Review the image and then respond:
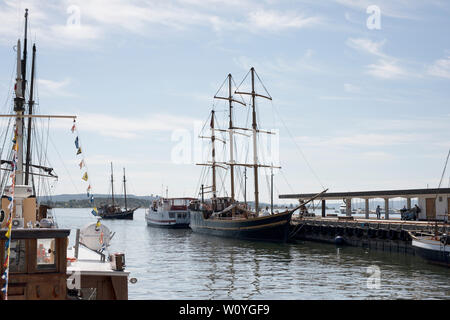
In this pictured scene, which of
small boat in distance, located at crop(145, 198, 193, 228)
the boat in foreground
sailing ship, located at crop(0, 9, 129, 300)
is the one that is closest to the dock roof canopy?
the boat in foreground

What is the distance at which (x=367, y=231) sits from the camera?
154 ft

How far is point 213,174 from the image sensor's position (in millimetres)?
85562

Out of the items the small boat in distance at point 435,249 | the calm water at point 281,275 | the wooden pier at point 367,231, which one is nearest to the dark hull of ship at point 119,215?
the wooden pier at point 367,231

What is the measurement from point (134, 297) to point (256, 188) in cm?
3904

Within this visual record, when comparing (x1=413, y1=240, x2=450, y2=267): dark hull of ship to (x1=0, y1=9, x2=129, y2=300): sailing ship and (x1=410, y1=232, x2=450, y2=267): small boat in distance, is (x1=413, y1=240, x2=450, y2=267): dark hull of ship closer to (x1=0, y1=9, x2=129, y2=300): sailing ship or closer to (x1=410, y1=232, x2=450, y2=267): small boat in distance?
(x1=410, y1=232, x2=450, y2=267): small boat in distance

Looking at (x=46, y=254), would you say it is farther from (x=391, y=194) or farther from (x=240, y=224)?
(x=391, y=194)

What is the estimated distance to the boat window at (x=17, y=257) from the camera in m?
12.1

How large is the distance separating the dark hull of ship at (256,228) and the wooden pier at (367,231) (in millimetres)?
4574
